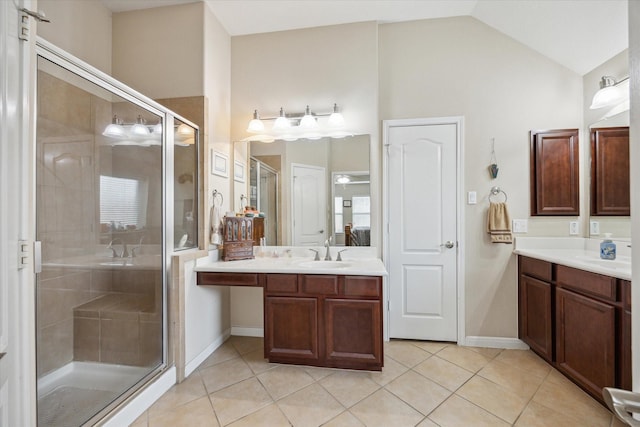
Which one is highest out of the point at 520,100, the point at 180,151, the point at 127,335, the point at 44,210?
the point at 520,100

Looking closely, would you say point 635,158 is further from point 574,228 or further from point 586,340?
point 574,228

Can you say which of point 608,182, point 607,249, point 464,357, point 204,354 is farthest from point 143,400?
point 608,182

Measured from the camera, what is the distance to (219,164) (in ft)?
8.93

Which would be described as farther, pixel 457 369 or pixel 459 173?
pixel 459 173

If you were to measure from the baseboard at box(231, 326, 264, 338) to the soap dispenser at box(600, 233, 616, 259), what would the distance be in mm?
2951

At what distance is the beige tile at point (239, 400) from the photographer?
70.7 inches

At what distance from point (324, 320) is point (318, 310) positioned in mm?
87

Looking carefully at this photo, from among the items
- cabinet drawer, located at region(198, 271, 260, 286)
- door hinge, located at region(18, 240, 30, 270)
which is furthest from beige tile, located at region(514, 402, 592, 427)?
door hinge, located at region(18, 240, 30, 270)

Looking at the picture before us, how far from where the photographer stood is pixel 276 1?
97.9 inches

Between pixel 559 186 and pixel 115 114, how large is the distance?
3498 millimetres

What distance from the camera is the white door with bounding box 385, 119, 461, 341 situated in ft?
9.05

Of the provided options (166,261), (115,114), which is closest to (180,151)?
(115,114)

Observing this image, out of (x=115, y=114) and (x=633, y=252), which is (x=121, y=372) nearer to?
(x=115, y=114)

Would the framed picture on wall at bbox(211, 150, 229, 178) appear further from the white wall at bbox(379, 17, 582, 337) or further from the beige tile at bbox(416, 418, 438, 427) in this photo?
the beige tile at bbox(416, 418, 438, 427)
